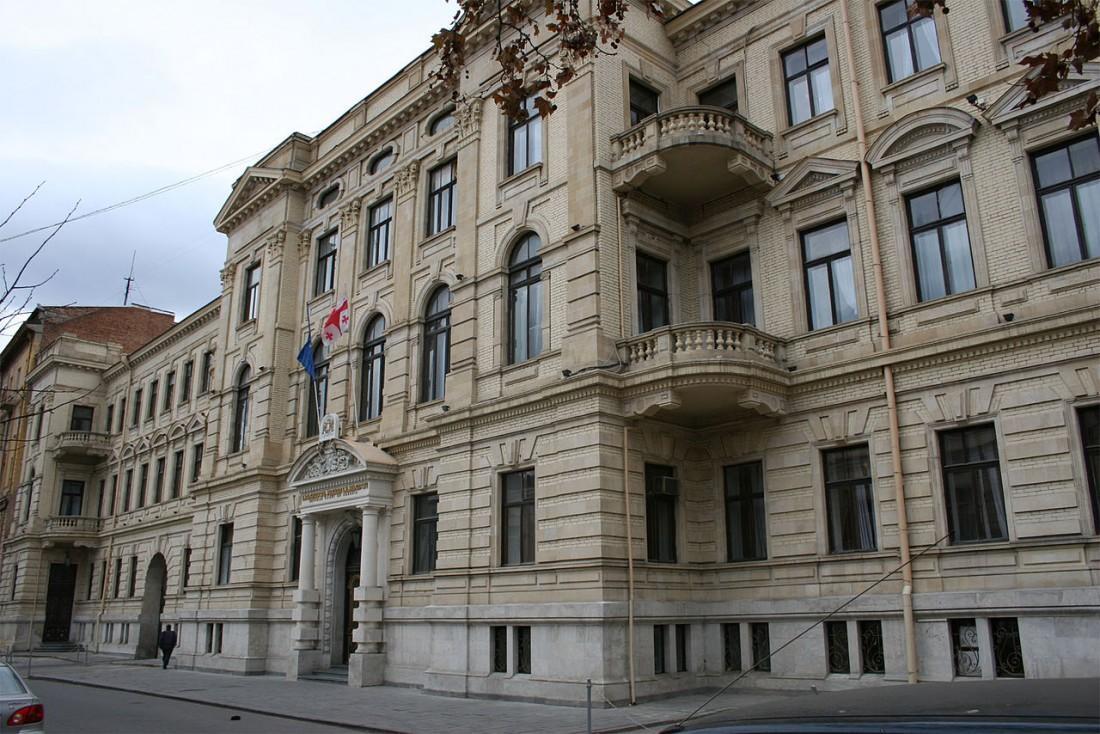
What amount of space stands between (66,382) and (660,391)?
46271 millimetres

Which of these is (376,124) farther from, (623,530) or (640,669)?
(640,669)

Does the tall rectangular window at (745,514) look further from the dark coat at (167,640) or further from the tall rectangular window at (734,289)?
the dark coat at (167,640)

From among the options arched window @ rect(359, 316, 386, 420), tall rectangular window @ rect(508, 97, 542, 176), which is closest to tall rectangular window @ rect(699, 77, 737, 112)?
tall rectangular window @ rect(508, 97, 542, 176)

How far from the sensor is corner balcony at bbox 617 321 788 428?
18922 mm

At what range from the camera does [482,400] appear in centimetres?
2325

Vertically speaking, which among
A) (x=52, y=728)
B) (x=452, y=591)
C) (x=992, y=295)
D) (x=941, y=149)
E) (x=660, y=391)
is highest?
(x=941, y=149)

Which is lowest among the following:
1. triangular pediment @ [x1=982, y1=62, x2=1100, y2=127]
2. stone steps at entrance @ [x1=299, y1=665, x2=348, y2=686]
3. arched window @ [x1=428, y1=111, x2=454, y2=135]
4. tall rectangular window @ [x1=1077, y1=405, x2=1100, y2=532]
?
stone steps at entrance @ [x1=299, y1=665, x2=348, y2=686]

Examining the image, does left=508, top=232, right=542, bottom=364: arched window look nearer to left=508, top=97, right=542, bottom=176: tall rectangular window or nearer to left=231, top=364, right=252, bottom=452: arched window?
left=508, top=97, right=542, bottom=176: tall rectangular window

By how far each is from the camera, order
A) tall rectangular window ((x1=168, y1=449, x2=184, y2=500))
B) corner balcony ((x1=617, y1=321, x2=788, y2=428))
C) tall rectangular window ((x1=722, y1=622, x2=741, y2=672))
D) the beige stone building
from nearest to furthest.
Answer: the beige stone building < corner balcony ((x1=617, y1=321, x2=788, y2=428)) < tall rectangular window ((x1=722, y1=622, x2=741, y2=672)) < tall rectangular window ((x1=168, y1=449, x2=184, y2=500))

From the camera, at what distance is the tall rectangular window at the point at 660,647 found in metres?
19.7

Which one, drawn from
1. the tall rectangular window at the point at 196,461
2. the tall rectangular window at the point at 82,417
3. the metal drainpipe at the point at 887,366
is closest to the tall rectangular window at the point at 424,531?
the metal drainpipe at the point at 887,366

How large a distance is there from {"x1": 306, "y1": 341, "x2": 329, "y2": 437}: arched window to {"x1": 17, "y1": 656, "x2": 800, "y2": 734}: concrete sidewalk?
8.32 meters

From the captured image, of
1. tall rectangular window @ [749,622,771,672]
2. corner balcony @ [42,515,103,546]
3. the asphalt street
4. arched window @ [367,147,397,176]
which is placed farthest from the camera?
corner balcony @ [42,515,103,546]

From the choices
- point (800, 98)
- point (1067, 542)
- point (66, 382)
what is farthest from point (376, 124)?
point (66, 382)
